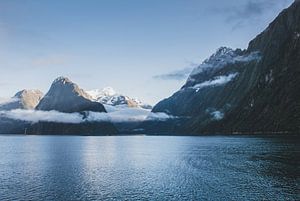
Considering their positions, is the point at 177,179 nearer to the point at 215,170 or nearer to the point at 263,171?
the point at 215,170

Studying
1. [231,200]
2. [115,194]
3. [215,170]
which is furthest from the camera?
[215,170]

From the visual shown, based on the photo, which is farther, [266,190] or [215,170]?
[215,170]

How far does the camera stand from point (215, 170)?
410ft

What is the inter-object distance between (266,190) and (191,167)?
163 ft

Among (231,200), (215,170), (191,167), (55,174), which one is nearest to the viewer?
(231,200)

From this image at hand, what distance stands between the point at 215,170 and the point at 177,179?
22.7 m

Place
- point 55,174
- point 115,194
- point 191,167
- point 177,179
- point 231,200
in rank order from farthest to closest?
1. point 191,167
2. point 55,174
3. point 177,179
4. point 115,194
5. point 231,200

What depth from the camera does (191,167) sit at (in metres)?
136

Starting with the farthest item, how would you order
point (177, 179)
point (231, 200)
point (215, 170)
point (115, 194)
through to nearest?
point (215, 170), point (177, 179), point (115, 194), point (231, 200)

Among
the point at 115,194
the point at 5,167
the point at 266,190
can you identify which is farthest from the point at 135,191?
the point at 5,167

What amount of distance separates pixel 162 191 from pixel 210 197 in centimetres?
1251

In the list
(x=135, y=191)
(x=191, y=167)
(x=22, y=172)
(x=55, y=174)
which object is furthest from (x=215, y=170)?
(x=22, y=172)

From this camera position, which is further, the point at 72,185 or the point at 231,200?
the point at 72,185

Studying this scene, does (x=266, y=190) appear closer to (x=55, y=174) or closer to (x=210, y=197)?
(x=210, y=197)
